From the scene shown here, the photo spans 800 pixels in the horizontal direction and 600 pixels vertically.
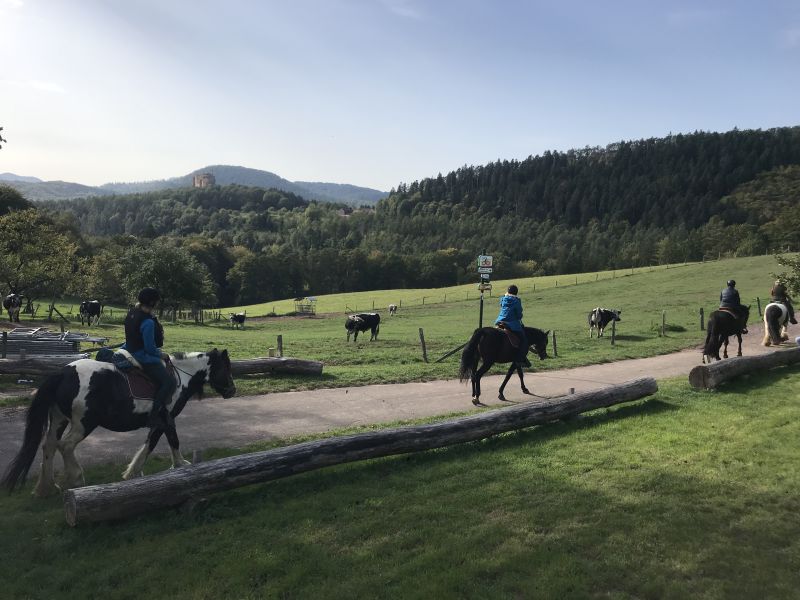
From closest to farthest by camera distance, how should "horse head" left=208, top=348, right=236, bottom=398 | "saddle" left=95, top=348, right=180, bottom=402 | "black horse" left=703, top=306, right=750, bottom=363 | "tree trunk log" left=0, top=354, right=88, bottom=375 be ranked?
"saddle" left=95, top=348, right=180, bottom=402
"horse head" left=208, top=348, right=236, bottom=398
"tree trunk log" left=0, top=354, right=88, bottom=375
"black horse" left=703, top=306, right=750, bottom=363

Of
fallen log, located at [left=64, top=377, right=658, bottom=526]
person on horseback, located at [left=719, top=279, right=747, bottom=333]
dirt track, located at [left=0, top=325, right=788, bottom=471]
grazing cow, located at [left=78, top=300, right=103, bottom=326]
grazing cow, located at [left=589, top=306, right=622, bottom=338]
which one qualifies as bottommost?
dirt track, located at [left=0, top=325, right=788, bottom=471]

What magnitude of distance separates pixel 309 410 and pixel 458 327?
1034 inches

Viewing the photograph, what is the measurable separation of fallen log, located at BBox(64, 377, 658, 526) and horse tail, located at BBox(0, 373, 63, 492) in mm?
1326

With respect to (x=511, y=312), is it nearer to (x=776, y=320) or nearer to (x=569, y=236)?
(x=776, y=320)

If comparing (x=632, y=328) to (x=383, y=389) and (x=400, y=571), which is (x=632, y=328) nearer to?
(x=383, y=389)

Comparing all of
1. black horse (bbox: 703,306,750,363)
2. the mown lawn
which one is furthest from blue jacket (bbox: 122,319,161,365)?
black horse (bbox: 703,306,750,363)

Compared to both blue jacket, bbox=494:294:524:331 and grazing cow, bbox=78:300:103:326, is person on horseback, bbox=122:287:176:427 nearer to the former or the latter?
blue jacket, bbox=494:294:524:331

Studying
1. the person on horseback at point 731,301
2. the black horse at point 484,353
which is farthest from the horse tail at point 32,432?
the person on horseback at point 731,301

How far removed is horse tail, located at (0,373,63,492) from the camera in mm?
7141

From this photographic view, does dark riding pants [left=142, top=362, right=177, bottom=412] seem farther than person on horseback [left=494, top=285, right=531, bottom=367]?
No

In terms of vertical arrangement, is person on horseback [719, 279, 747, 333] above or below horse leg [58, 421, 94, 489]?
above

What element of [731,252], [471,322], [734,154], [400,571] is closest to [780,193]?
[734,154]

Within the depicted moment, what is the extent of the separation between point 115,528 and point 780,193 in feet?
619

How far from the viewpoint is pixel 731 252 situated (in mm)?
96875
